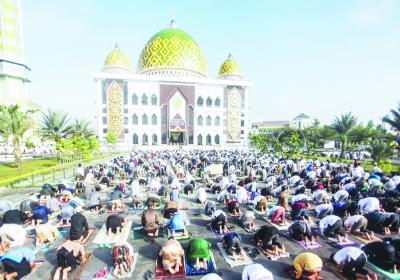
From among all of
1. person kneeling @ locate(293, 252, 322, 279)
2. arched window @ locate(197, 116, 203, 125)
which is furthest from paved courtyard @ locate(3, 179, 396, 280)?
arched window @ locate(197, 116, 203, 125)

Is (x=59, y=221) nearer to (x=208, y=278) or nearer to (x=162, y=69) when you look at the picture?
(x=208, y=278)

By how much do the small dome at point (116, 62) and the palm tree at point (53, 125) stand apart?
Answer: 27.7 metres

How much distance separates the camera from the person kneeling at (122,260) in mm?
5876

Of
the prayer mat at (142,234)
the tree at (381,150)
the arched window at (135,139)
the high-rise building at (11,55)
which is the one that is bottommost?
the prayer mat at (142,234)

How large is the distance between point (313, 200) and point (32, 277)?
12037mm

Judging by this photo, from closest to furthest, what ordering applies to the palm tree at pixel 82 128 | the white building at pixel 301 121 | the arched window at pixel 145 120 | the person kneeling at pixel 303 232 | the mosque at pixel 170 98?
1. the person kneeling at pixel 303 232
2. the palm tree at pixel 82 128
3. the mosque at pixel 170 98
4. the arched window at pixel 145 120
5. the white building at pixel 301 121

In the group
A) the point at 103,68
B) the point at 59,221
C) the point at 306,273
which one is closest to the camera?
the point at 306,273

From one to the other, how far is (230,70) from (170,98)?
1553cm

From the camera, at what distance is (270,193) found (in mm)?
12414

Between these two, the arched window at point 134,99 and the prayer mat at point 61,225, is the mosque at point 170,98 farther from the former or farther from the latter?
the prayer mat at point 61,225

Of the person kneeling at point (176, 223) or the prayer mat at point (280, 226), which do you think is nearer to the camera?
the person kneeling at point (176, 223)

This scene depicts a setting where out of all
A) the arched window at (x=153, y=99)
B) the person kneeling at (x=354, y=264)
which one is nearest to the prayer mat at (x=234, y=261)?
the person kneeling at (x=354, y=264)

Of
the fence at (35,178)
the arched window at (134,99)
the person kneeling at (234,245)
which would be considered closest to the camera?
the person kneeling at (234,245)

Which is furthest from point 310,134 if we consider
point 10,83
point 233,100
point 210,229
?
point 10,83
